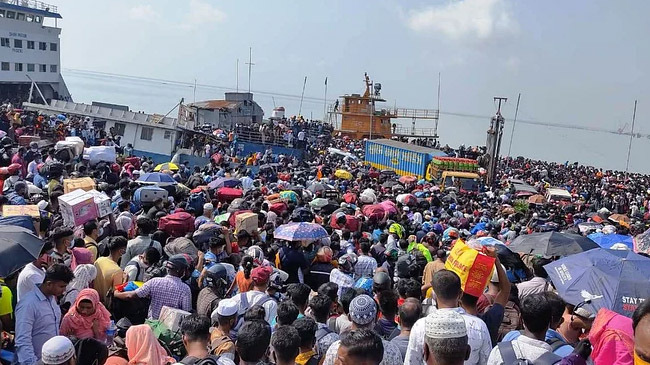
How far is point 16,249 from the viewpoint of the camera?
5.00 metres

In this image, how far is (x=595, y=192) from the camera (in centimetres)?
2773

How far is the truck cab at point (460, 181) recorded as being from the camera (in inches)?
915

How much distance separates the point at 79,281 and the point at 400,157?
2565cm

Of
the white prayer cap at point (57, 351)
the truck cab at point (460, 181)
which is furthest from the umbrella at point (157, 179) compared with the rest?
the truck cab at point (460, 181)

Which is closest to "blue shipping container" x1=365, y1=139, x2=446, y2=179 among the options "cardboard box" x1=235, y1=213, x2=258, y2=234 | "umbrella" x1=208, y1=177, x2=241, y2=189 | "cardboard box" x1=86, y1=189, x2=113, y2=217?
"umbrella" x1=208, y1=177, x2=241, y2=189

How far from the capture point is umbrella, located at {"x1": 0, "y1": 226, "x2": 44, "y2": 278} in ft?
16.0

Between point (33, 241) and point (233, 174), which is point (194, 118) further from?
point (33, 241)

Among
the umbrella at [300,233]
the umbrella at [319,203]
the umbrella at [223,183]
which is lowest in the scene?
the umbrella at [319,203]

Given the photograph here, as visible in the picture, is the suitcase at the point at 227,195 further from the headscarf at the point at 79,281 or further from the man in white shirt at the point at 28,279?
the man in white shirt at the point at 28,279

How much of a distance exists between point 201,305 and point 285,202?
21.3ft

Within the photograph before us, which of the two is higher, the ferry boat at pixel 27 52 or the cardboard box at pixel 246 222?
the ferry boat at pixel 27 52

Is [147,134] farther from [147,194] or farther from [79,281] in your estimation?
[79,281]

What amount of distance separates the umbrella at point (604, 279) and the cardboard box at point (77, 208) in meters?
6.18

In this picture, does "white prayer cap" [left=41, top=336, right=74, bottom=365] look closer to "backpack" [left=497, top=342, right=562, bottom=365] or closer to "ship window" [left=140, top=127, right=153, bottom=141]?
"backpack" [left=497, top=342, right=562, bottom=365]
